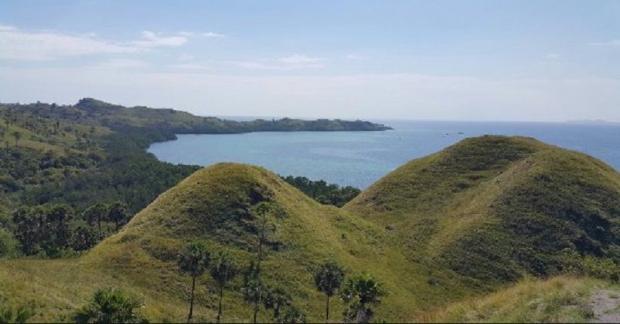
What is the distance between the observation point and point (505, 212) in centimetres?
9769

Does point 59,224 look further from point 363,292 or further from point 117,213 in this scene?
point 363,292

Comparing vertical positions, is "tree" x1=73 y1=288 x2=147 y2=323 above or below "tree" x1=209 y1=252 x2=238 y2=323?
above

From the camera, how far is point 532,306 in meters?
24.0

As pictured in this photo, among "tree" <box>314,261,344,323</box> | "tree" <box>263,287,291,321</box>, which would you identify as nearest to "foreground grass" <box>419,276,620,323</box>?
"tree" <box>314,261,344,323</box>

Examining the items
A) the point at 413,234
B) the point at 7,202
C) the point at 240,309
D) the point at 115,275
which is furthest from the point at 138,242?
the point at 7,202

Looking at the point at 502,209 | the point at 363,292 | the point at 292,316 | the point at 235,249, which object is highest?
the point at 502,209

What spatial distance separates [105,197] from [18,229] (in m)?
65.7

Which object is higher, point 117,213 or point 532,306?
point 532,306

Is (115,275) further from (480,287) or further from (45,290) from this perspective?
(480,287)

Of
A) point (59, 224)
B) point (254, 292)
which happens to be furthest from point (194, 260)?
point (59, 224)

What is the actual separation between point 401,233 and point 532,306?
75652 millimetres

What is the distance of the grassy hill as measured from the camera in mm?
68750

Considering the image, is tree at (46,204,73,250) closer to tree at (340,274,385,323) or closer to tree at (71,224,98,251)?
tree at (71,224,98,251)

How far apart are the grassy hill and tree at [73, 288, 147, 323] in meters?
14.0
